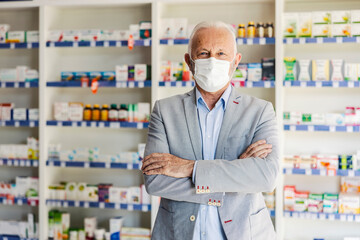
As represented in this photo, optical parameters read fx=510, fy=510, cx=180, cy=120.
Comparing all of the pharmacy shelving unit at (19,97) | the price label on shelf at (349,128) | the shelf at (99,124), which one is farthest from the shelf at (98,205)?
the price label on shelf at (349,128)

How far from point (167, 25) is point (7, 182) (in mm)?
2974

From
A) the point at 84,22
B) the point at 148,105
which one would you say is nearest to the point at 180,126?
the point at 148,105

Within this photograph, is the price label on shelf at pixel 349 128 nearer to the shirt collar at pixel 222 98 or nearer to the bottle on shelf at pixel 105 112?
the bottle on shelf at pixel 105 112

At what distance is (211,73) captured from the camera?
90.9 inches

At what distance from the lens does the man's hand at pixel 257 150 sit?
2.31 m

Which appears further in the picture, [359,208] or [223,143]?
[359,208]

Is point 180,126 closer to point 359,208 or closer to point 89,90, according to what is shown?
point 359,208

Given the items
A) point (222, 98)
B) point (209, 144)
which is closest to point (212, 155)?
point (209, 144)

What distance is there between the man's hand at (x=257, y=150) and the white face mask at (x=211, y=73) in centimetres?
33

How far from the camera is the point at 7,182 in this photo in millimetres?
6637

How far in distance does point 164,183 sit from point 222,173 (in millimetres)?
300

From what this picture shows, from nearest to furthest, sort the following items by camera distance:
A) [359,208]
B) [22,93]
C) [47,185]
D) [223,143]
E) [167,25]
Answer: [223,143] → [359,208] → [167,25] → [47,185] → [22,93]

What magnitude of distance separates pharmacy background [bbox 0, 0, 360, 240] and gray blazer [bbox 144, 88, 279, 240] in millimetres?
2994

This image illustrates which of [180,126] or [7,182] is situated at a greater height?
[180,126]
